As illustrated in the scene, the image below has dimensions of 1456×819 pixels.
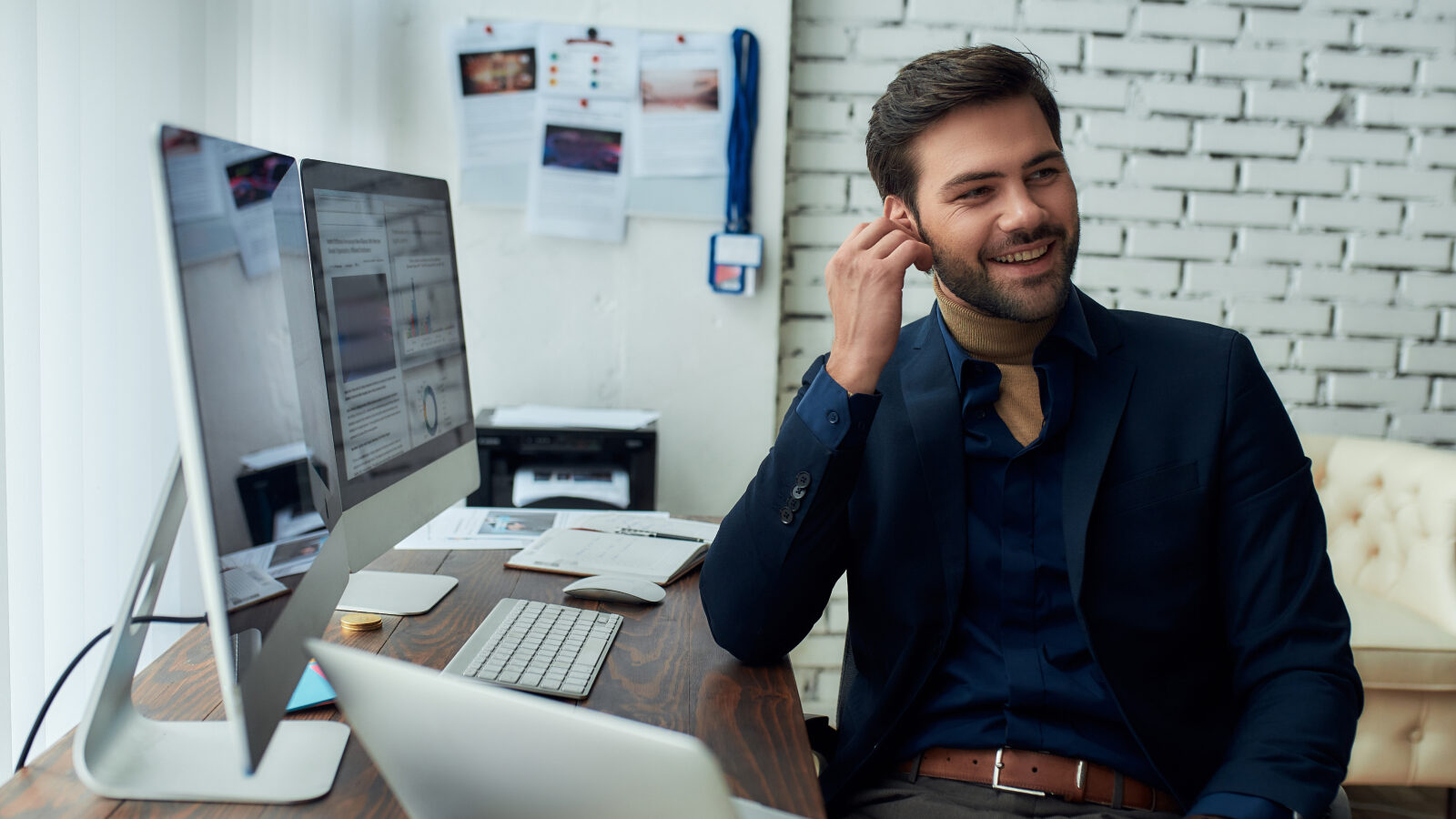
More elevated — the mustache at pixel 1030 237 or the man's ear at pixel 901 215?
Answer: the man's ear at pixel 901 215

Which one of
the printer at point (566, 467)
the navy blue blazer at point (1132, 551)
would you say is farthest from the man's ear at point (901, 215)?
the printer at point (566, 467)

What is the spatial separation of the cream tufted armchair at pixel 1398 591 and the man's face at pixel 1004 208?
1432 millimetres

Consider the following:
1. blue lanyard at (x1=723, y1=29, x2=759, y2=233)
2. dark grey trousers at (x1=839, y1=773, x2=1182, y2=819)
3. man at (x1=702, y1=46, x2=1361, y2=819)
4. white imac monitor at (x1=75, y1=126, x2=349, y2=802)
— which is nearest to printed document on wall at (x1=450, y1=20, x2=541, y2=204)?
blue lanyard at (x1=723, y1=29, x2=759, y2=233)

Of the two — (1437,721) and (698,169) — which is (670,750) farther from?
(1437,721)

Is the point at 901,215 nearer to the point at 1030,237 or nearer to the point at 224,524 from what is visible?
the point at 1030,237

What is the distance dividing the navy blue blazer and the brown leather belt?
0.12ft

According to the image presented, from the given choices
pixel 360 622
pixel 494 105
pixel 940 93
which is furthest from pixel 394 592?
pixel 494 105

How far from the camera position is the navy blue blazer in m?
1.13

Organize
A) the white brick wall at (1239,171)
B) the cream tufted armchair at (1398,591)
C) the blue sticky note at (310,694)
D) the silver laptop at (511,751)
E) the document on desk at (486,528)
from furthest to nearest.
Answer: the white brick wall at (1239,171) < the cream tufted armchair at (1398,591) < the document on desk at (486,528) < the blue sticky note at (310,694) < the silver laptop at (511,751)

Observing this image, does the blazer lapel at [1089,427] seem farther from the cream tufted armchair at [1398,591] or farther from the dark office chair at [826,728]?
the cream tufted armchair at [1398,591]

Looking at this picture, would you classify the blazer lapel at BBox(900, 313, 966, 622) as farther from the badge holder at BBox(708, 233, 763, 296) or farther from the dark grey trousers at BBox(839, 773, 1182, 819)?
the badge holder at BBox(708, 233, 763, 296)

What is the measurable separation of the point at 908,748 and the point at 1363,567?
196cm

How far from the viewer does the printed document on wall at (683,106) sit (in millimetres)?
2553

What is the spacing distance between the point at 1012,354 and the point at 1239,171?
2011 millimetres
